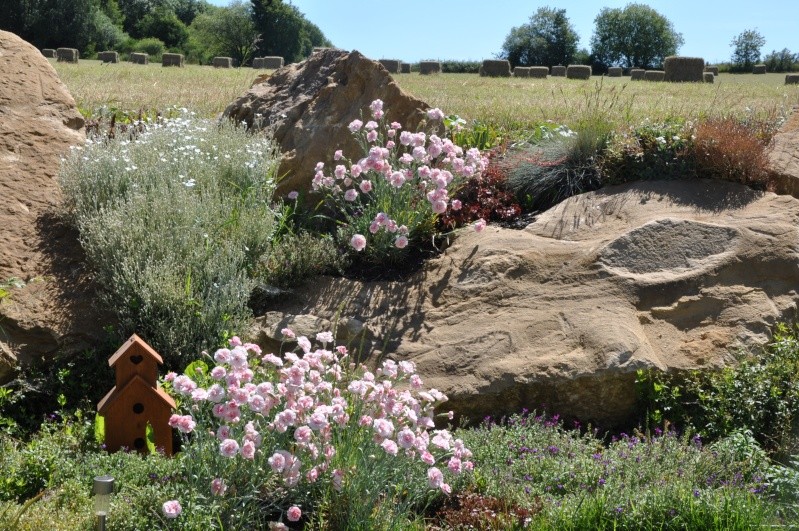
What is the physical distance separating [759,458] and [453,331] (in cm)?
203

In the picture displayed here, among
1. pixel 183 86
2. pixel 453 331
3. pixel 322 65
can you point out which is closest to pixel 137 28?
pixel 183 86

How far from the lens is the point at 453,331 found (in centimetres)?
570

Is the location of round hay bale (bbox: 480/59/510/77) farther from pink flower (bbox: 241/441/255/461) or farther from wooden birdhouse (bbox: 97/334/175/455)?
pink flower (bbox: 241/441/255/461)

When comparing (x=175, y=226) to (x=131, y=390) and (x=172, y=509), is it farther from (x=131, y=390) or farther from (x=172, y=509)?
(x=172, y=509)

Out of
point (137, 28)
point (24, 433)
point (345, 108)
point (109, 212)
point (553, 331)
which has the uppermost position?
point (137, 28)

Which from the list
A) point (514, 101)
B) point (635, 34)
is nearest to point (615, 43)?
point (635, 34)

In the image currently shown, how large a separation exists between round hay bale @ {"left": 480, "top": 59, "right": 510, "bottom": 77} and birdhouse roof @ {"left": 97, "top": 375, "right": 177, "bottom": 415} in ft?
Result: 81.3

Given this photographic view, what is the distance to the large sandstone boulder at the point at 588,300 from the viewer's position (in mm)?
5305

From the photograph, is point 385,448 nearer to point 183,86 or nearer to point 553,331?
point 553,331

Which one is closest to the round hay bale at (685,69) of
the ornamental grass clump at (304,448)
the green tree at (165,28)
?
the ornamental grass clump at (304,448)

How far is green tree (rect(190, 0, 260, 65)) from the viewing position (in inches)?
1841

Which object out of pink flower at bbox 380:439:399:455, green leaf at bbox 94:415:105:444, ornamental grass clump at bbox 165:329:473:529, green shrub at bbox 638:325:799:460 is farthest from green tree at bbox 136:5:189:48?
pink flower at bbox 380:439:399:455

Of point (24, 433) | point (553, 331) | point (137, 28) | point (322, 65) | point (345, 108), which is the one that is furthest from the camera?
point (137, 28)

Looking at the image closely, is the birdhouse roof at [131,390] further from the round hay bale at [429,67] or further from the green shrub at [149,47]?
the green shrub at [149,47]
